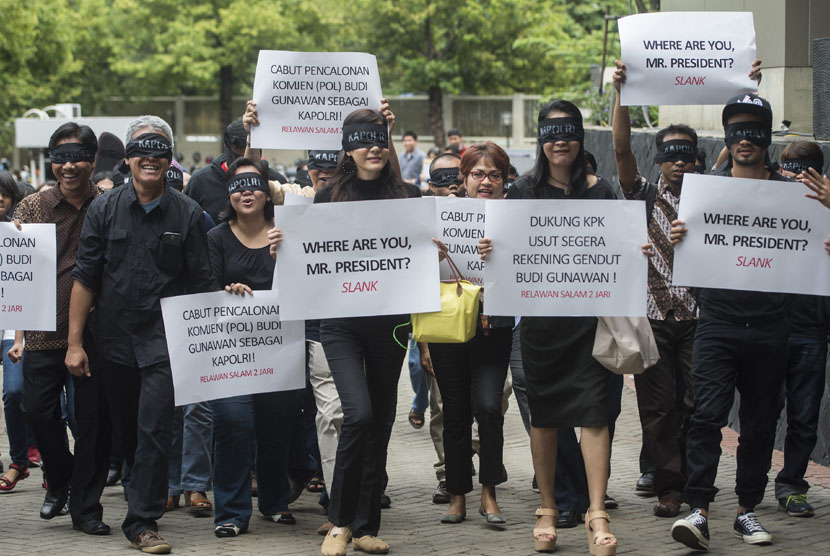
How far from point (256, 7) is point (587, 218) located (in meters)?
47.4

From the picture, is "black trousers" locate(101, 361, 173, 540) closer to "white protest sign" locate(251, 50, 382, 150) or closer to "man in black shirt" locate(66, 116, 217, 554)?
"man in black shirt" locate(66, 116, 217, 554)

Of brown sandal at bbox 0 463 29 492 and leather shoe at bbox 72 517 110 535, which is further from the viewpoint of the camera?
Result: brown sandal at bbox 0 463 29 492

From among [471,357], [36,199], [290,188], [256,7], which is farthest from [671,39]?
[256,7]

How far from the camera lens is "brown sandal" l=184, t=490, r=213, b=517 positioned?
25.3ft

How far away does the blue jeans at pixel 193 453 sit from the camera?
7.80 m

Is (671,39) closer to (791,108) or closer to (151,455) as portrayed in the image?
(151,455)

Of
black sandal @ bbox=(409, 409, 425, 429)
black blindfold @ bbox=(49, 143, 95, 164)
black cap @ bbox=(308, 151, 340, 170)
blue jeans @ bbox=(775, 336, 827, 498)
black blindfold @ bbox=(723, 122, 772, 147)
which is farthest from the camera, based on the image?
black sandal @ bbox=(409, 409, 425, 429)

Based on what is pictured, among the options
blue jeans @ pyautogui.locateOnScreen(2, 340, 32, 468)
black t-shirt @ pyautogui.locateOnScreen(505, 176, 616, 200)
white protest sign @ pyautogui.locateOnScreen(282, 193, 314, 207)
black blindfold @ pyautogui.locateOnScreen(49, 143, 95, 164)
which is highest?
black blindfold @ pyautogui.locateOnScreen(49, 143, 95, 164)

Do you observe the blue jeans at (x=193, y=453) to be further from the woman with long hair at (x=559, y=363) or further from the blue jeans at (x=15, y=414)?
the woman with long hair at (x=559, y=363)

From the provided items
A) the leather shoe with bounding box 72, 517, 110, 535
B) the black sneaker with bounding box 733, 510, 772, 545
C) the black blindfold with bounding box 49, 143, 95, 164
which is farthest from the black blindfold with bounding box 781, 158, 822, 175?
the leather shoe with bounding box 72, 517, 110, 535

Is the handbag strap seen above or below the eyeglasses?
below

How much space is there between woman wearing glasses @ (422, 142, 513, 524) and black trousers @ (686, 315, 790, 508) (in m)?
1.09

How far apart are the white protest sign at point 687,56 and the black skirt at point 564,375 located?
1408mm

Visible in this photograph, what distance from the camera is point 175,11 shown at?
177ft
